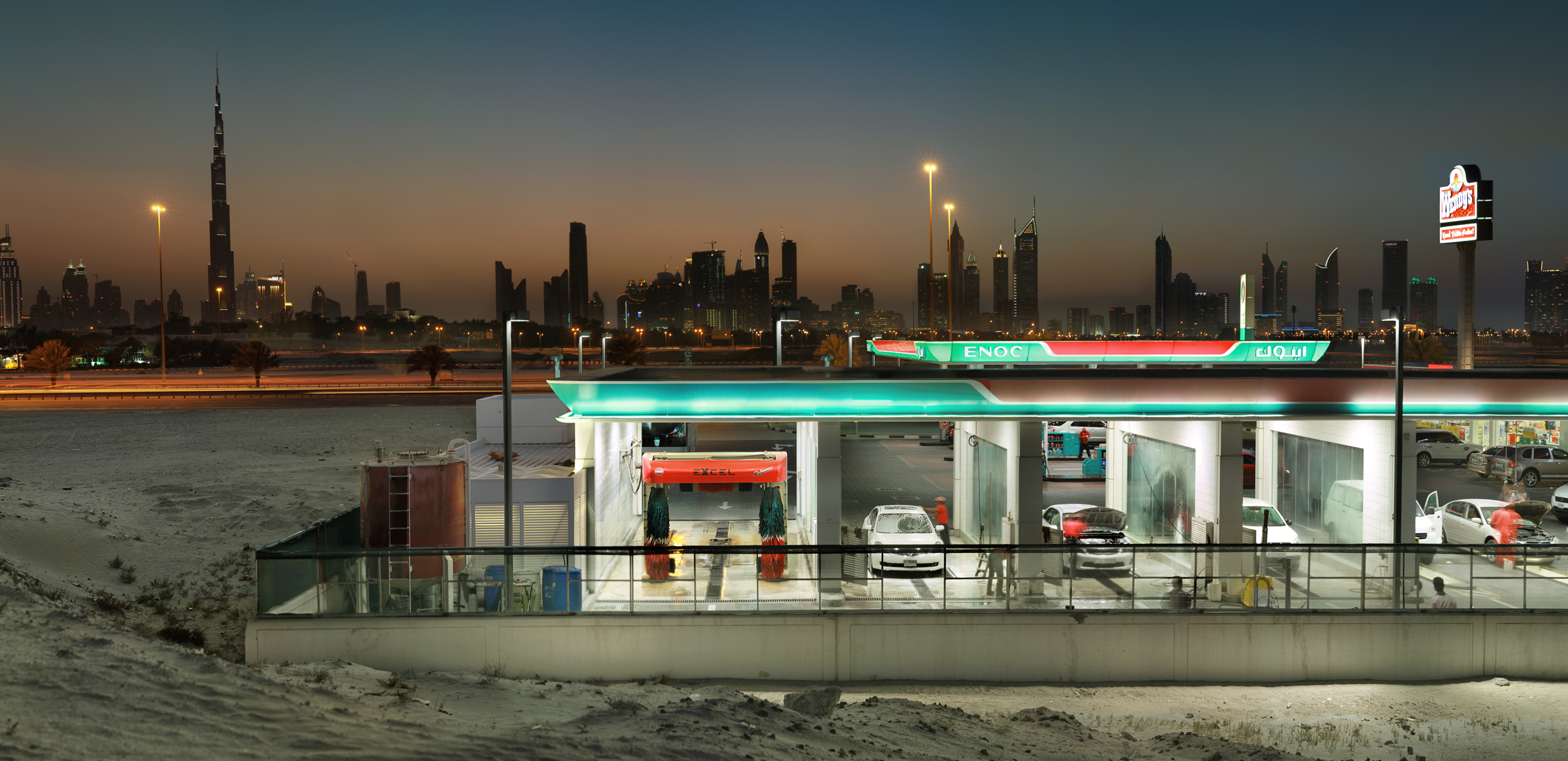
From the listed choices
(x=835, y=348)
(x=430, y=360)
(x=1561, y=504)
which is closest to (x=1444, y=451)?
(x=1561, y=504)

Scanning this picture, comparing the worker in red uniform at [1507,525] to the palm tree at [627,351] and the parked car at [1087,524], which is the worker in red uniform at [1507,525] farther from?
the palm tree at [627,351]

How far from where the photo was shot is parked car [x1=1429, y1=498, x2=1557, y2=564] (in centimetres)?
1903

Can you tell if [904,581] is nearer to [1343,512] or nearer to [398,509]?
[398,509]

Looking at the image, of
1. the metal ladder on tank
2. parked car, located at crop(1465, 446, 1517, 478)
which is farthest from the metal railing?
parked car, located at crop(1465, 446, 1517, 478)

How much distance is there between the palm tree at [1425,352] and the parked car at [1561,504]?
46182mm

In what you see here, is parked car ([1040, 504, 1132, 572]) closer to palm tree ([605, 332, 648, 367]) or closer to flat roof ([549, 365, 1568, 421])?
flat roof ([549, 365, 1568, 421])

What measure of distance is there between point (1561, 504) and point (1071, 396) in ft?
60.1

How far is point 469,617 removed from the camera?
43.1ft

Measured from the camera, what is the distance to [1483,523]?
19.3 metres

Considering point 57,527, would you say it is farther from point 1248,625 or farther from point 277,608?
point 1248,625

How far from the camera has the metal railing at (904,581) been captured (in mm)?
13180

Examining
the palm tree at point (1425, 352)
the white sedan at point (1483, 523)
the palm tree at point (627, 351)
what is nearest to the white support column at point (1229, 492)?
the white sedan at point (1483, 523)

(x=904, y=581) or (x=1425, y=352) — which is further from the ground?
(x=1425, y=352)

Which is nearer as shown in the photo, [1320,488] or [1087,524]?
[1320,488]
